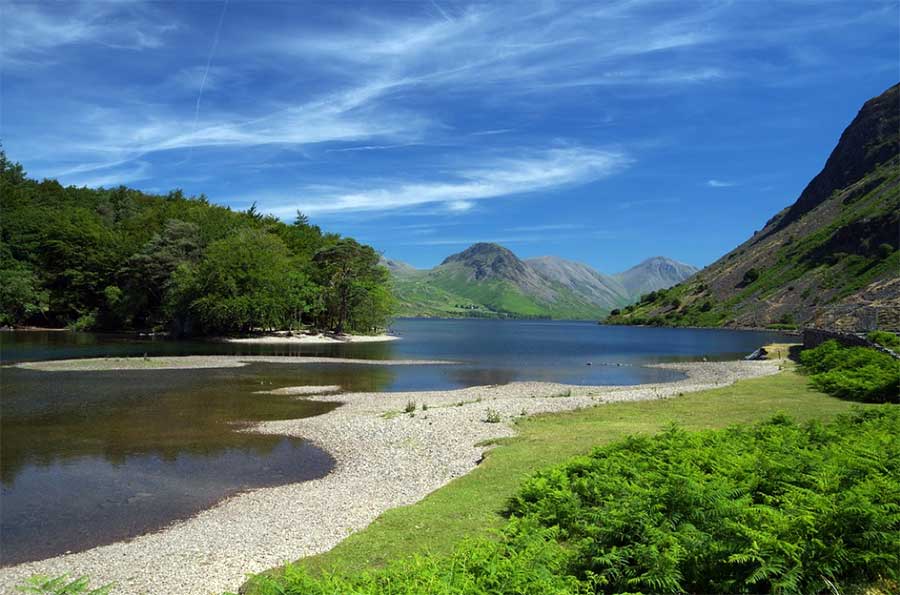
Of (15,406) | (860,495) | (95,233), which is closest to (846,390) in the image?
(860,495)

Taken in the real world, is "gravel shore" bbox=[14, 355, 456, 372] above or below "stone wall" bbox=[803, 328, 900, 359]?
below

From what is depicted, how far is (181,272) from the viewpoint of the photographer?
112 m

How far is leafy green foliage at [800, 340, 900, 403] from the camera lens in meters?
30.3

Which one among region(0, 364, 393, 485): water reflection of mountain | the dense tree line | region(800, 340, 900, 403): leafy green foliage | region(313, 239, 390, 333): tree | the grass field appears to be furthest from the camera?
region(313, 239, 390, 333): tree

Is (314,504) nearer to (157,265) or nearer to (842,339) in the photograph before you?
(842,339)

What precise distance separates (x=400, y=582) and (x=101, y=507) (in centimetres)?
1483

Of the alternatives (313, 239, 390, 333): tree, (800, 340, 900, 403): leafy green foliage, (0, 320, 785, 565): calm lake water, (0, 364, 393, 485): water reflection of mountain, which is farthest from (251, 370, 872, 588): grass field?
(313, 239, 390, 333): tree

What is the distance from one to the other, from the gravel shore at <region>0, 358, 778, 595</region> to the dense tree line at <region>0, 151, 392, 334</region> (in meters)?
81.5

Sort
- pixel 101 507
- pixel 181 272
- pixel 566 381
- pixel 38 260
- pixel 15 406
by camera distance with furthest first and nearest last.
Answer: pixel 38 260 → pixel 181 272 → pixel 566 381 → pixel 15 406 → pixel 101 507

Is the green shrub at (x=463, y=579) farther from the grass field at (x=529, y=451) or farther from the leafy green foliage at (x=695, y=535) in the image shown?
the grass field at (x=529, y=451)

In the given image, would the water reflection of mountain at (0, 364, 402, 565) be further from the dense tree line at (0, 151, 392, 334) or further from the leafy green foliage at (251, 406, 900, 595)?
the dense tree line at (0, 151, 392, 334)

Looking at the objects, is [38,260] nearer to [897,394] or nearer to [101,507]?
[101,507]

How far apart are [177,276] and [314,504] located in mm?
105493

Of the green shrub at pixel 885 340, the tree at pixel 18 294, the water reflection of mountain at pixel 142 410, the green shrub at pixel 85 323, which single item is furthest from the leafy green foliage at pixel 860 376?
the tree at pixel 18 294
